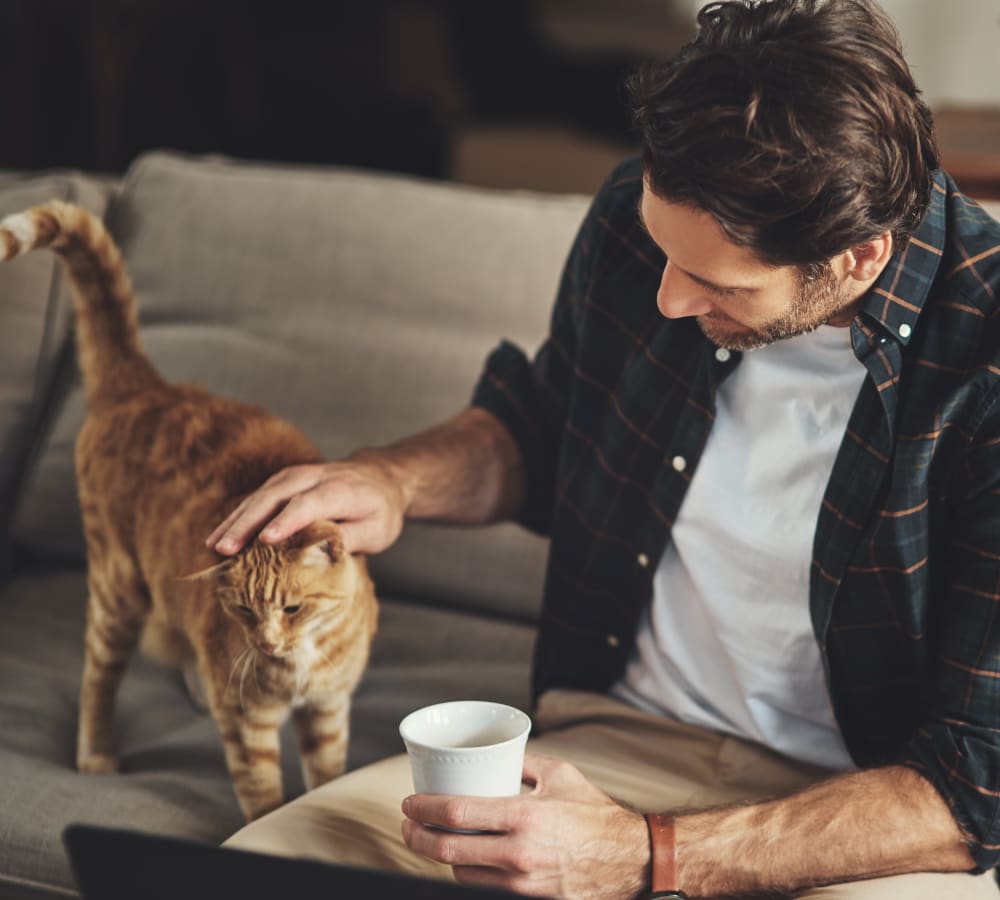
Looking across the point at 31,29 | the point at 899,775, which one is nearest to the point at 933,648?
the point at 899,775

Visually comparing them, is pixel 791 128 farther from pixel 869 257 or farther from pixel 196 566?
pixel 196 566

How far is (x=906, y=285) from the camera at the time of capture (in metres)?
1.09

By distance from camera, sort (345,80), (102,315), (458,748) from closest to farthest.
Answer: (458,748)
(102,315)
(345,80)

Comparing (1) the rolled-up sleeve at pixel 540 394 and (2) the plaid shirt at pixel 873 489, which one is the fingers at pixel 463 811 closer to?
(2) the plaid shirt at pixel 873 489

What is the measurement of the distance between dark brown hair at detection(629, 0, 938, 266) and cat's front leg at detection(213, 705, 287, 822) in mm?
653

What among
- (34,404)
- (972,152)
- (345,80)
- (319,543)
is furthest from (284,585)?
(345,80)

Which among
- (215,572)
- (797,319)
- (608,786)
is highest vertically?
(797,319)

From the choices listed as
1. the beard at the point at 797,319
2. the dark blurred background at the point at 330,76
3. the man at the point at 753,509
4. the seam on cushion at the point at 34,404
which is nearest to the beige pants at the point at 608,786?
the man at the point at 753,509

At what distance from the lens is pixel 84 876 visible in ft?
2.63

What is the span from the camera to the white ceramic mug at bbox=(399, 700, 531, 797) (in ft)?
2.92

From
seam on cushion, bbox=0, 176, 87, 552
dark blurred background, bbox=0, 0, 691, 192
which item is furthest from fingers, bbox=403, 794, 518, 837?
dark blurred background, bbox=0, 0, 691, 192

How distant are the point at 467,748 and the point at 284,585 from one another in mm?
304

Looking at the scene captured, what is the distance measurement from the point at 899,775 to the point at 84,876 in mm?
697

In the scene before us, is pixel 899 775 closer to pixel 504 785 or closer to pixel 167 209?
pixel 504 785
